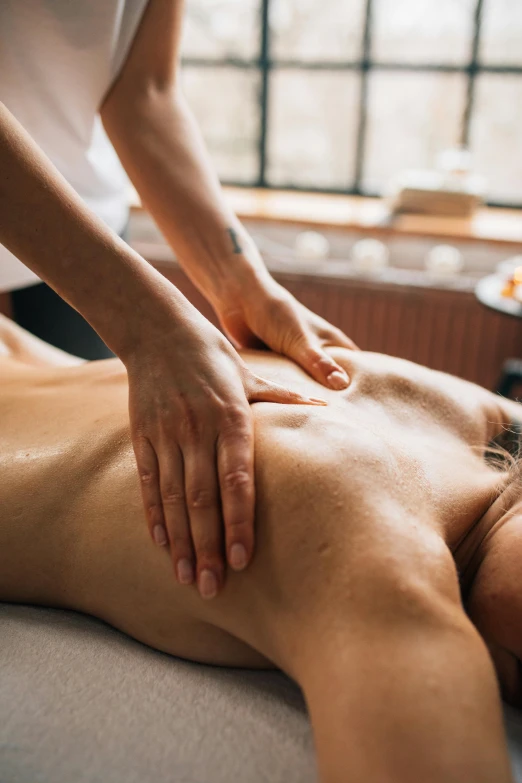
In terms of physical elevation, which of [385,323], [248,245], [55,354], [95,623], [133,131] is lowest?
[385,323]

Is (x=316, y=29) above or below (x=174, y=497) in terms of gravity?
above

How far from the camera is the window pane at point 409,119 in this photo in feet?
10.9

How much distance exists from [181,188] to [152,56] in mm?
318

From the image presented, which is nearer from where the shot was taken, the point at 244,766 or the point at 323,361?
the point at 244,766

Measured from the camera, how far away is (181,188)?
1.40 metres

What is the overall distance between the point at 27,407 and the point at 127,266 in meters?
0.31

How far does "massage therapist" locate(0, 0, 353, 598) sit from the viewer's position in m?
0.83

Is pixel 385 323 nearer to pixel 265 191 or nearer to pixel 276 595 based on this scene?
pixel 265 191

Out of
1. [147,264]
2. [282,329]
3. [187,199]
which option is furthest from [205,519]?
[187,199]

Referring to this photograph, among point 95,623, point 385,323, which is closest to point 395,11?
point 385,323

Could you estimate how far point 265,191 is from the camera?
3738 millimetres

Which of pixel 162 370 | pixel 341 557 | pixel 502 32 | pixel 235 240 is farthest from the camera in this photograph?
pixel 502 32

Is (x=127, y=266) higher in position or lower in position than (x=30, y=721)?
higher

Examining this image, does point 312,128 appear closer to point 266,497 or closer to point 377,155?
point 377,155
